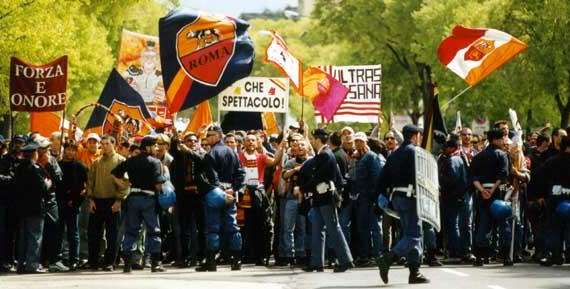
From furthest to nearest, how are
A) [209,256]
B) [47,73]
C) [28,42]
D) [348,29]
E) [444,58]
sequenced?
[348,29] → [28,42] → [444,58] → [47,73] → [209,256]

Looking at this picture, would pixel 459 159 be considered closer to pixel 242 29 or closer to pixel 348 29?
pixel 242 29

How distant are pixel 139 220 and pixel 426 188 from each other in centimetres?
442

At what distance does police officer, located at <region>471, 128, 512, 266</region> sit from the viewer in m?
23.7

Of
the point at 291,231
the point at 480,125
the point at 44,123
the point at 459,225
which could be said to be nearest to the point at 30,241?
the point at 291,231

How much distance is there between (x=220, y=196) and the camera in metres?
23.1

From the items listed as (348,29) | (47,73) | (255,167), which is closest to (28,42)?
(47,73)

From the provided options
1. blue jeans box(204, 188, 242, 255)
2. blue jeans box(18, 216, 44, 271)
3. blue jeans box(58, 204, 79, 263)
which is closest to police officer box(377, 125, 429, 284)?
blue jeans box(204, 188, 242, 255)

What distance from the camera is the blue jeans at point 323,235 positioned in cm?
2225

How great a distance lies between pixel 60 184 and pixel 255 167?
2.83m

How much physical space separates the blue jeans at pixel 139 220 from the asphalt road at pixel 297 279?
0.41 m

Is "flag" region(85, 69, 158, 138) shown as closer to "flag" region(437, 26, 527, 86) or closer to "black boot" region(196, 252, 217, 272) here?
"flag" region(437, 26, 527, 86)

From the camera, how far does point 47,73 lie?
27.0 meters

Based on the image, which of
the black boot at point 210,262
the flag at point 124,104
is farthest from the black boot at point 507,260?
the flag at point 124,104

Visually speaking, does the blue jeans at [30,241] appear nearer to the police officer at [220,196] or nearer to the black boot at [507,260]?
the police officer at [220,196]
